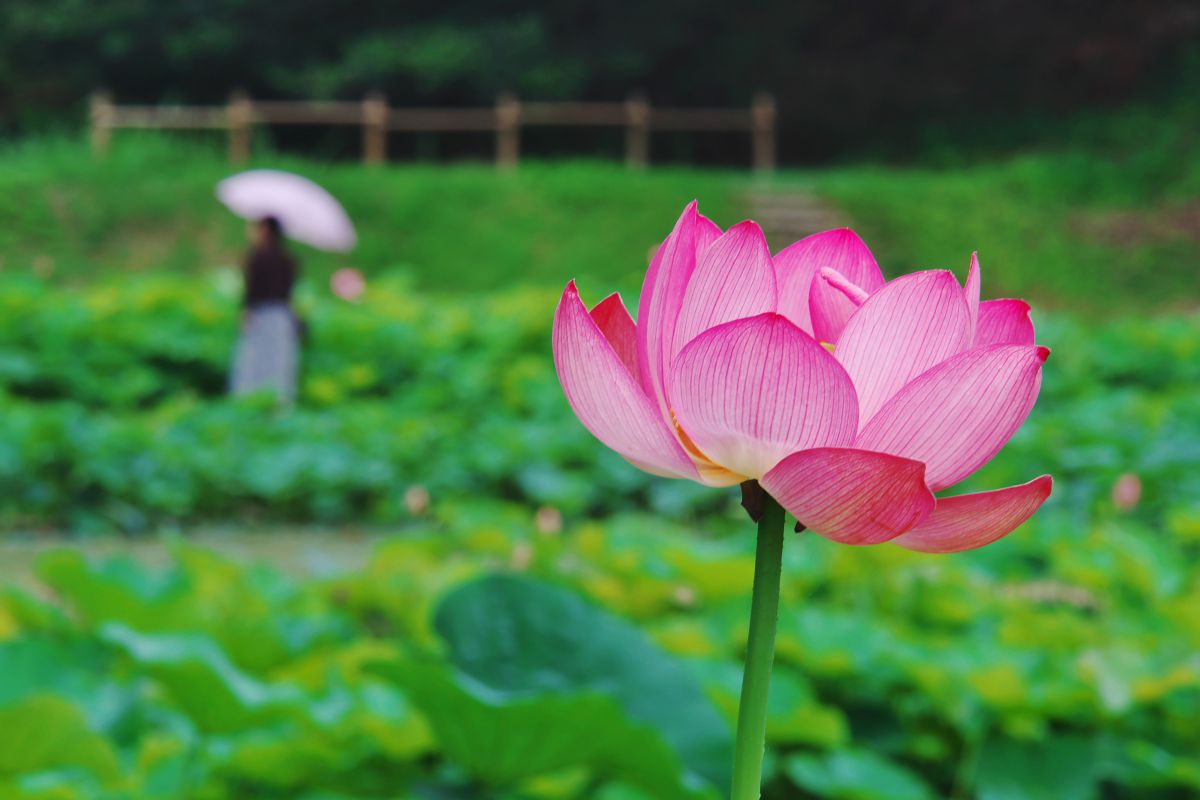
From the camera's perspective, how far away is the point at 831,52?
15914mm

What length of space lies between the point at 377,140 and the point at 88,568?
467 inches

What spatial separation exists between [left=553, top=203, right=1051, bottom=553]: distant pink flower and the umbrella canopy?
5.05 m

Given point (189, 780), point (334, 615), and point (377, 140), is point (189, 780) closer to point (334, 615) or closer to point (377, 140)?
point (334, 615)

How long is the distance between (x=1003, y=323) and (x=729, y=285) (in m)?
0.07

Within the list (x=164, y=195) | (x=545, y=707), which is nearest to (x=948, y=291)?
(x=545, y=707)

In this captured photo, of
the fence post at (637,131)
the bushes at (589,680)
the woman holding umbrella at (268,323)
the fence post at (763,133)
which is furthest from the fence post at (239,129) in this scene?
the bushes at (589,680)

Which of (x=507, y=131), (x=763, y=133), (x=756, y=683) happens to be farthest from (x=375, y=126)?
(x=756, y=683)

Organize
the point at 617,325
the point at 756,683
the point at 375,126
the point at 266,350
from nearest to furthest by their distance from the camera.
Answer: the point at 756,683, the point at 617,325, the point at 266,350, the point at 375,126

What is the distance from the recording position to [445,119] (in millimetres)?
13812

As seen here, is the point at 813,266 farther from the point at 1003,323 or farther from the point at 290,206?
the point at 290,206

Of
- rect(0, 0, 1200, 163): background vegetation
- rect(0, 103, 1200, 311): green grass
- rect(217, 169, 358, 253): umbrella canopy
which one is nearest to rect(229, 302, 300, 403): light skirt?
rect(217, 169, 358, 253): umbrella canopy

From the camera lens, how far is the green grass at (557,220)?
31.6 ft

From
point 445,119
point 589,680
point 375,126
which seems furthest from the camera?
point 445,119

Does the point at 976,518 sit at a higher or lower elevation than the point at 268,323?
lower
